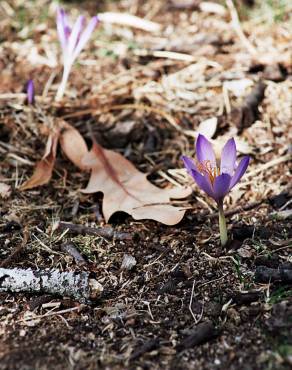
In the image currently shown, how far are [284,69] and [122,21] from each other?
3.50 ft

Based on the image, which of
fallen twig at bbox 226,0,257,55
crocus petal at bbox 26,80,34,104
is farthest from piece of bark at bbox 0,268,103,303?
fallen twig at bbox 226,0,257,55

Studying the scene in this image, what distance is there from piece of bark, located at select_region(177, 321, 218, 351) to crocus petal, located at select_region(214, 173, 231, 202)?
0.45 m

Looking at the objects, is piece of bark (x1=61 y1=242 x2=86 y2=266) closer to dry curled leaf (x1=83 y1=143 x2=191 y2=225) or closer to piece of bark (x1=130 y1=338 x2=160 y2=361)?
dry curled leaf (x1=83 y1=143 x2=191 y2=225)

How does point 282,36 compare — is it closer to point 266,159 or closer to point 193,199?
point 266,159

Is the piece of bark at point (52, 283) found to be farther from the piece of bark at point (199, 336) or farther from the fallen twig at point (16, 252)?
the piece of bark at point (199, 336)

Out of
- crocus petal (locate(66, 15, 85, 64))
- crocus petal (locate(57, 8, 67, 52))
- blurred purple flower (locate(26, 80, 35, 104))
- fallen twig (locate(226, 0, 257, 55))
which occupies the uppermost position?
crocus petal (locate(57, 8, 67, 52))

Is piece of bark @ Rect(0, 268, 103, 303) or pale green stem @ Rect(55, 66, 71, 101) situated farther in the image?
pale green stem @ Rect(55, 66, 71, 101)

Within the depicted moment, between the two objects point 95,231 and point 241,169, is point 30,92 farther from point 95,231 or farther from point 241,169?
point 241,169

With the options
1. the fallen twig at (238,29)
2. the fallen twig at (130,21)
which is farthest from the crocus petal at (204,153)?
the fallen twig at (130,21)

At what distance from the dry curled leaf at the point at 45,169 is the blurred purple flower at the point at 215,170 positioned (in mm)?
726

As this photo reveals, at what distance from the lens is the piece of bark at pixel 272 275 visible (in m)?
1.79

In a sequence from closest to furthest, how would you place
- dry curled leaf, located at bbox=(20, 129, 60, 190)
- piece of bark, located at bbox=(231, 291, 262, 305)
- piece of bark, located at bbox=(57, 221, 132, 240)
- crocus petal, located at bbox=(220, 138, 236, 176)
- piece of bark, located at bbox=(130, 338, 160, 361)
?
piece of bark, located at bbox=(130, 338, 160, 361) < piece of bark, located at bbox=(231, 291, 262, 305) < crocus petal, located at bbox=(220, 138, 236, 176) < piece of bark, located at bbox=(57, 221, 132, 240) < dry curled leaf, located at bbox=(20, 129, 60, 190)

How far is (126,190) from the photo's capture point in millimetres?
2334

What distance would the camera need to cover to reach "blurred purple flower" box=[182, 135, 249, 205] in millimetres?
1865
